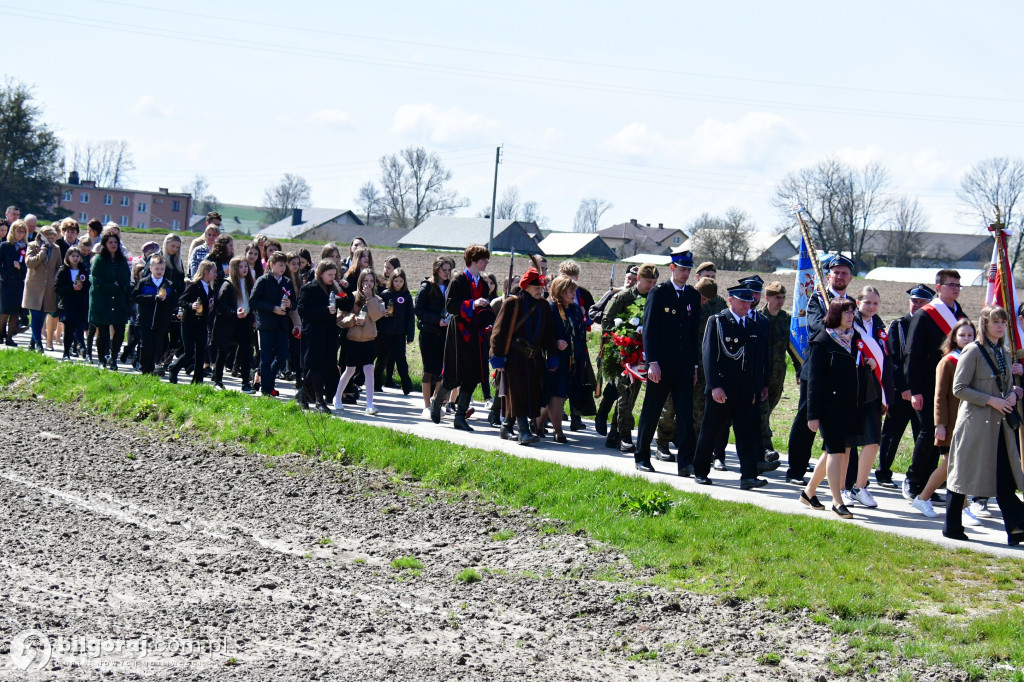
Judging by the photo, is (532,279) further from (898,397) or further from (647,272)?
(898,397)

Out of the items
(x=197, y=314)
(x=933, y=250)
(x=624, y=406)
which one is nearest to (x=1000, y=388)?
(x=624, y=406)

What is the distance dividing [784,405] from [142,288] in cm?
1053

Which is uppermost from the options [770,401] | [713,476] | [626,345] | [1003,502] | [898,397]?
[626,345]

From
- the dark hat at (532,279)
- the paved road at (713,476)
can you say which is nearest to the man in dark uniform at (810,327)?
the paved road at (713,476)

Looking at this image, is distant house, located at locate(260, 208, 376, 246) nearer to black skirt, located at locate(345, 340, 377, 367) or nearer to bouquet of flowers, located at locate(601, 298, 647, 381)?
black skirt, located at locate(345, 340, 377, 367)

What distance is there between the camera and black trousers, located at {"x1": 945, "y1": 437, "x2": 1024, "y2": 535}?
8.88m

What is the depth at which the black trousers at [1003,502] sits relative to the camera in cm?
888

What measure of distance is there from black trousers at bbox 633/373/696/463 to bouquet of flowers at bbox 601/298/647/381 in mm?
1261

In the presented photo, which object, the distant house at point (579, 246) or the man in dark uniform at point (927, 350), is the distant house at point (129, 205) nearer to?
the distant house at point (579, 246)

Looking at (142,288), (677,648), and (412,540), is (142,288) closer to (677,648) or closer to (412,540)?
(412,540)

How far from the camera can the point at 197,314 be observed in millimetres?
15523

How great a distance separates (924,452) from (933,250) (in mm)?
118609

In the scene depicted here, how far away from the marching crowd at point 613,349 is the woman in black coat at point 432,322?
27 millimetres

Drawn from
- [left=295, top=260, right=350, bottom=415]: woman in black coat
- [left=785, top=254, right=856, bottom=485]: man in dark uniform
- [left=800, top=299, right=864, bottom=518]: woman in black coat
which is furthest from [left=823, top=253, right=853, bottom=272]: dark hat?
[left=295, top=260, right=350, bottom=415]: woman in black coat
